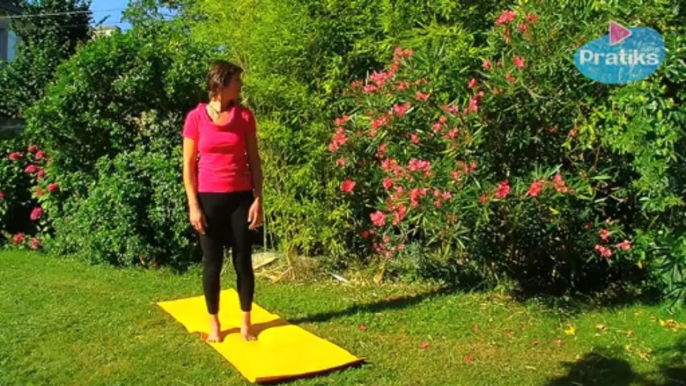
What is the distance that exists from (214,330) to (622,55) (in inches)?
111

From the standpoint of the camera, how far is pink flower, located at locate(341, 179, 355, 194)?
561 centimetres

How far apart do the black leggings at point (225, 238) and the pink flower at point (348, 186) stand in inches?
53.6

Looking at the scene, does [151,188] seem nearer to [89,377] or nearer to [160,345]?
[160,345]

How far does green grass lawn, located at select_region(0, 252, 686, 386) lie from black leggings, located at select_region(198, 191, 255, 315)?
373 mm

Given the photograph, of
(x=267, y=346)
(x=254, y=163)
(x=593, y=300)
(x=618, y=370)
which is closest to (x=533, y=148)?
(x=593, y=300)

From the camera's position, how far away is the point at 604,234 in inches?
189

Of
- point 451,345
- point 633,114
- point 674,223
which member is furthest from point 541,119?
point 451,345

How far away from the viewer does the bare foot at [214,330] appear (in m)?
4.45

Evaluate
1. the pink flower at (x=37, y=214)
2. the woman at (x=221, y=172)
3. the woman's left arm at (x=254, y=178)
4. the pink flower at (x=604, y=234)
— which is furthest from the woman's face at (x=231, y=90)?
the pink flower at (x=37, y=214)

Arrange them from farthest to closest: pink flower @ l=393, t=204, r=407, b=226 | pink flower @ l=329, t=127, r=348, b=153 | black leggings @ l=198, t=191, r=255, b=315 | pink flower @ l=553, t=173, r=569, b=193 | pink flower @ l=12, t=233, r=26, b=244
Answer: pink flower @ l=12, t=233, r=26, b=244, pink flower @ l=329, t=127, r=348, b=153, pink flower @ l=393, t=204, r=407, b=226, pink flower @ l=553, t=173, r=569, b=193, black leggings @ l=198, t=191, r=255, b=315

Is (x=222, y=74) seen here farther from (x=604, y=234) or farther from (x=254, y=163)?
(x=604, y=234)

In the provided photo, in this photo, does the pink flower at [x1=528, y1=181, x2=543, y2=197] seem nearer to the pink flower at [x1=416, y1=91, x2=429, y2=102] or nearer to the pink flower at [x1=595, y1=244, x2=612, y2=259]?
the pink flower at [x1=595, y1=244, x2=612, y2=259]

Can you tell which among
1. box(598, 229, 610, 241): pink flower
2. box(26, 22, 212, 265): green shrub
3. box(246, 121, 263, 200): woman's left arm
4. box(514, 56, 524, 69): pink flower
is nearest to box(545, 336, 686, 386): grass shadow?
box(598, 229, 610, 241): pink flower

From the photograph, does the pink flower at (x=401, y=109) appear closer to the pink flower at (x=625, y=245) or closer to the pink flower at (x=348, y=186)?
the pink flower at (x=348, y=186)
